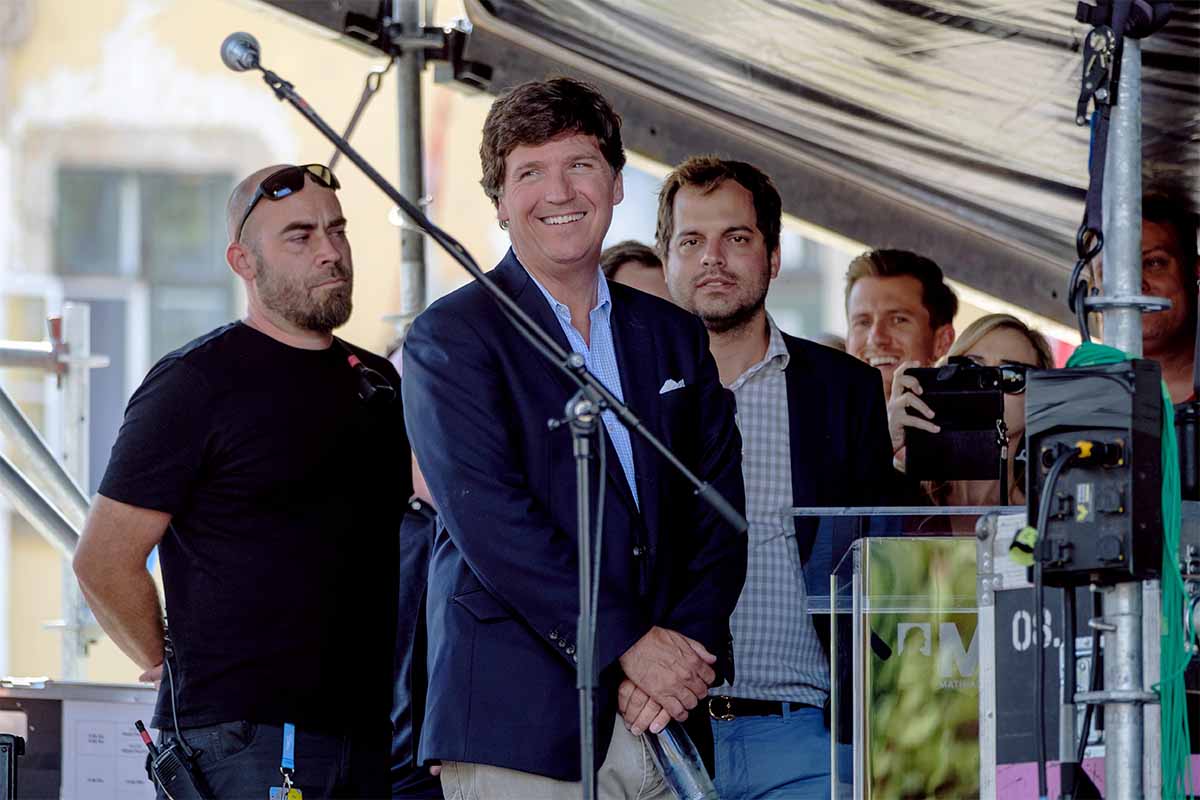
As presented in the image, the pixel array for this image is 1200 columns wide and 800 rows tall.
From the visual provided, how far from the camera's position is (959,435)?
3.98 m

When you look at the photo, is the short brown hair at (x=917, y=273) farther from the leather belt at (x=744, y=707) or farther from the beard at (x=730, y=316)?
the leather belt at (x=744, y=707)

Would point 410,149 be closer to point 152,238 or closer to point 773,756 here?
point 773,756

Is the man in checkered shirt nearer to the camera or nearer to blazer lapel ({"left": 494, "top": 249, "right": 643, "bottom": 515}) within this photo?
the camera

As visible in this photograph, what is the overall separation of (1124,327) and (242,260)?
200cm

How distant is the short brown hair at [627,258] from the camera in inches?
189

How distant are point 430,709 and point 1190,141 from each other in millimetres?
2513

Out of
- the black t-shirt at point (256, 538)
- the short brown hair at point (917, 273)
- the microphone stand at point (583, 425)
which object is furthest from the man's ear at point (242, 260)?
the short brown hair at point (917, 273)

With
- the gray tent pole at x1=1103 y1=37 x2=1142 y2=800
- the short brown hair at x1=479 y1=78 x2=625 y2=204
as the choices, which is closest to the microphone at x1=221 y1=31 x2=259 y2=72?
the short brown hair at x1=479 y1=78 x2=625 y2=204

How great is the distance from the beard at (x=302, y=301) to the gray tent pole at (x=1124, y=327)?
1.72 meters

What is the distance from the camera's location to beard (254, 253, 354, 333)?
3832 millimetres

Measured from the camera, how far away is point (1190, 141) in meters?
4.46

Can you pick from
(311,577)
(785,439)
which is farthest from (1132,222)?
(311,577)

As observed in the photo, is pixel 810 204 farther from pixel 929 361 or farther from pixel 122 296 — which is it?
pixel 122 296

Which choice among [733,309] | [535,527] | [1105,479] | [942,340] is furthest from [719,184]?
[1105,479]
